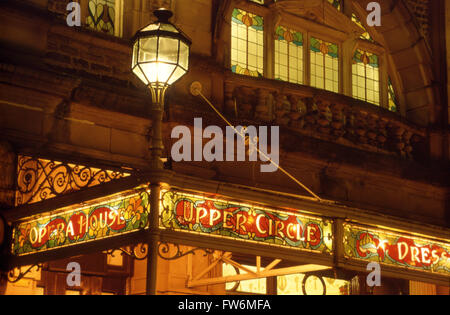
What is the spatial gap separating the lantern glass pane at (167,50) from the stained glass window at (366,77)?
28.2 ft

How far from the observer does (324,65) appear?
18.2m

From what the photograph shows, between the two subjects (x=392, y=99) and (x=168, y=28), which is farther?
(x=392, y=99)

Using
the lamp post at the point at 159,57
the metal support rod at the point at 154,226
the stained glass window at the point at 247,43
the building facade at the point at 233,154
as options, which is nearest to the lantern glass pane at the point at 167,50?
the lamp post at the point at 159,57

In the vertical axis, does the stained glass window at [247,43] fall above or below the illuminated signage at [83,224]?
above

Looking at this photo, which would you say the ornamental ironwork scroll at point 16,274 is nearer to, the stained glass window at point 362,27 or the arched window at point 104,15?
the arched window at point 104,15

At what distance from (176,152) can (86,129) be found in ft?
5.42

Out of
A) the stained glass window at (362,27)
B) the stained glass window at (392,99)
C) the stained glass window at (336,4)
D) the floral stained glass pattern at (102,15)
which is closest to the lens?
the floral stained glass pattern at (102,15)

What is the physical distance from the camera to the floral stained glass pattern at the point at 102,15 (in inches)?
583

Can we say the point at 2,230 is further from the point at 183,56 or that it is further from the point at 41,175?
the point at 183,56

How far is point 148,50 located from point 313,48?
7981 mm

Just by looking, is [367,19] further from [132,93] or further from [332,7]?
[132,93]

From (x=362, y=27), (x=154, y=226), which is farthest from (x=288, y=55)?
(x=154, y=226)

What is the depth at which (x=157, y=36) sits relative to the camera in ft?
34.8

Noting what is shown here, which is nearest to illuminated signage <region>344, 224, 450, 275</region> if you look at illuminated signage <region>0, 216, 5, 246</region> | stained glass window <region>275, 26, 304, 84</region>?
illuminated signage <region>0, 216, 5, 246</region>
